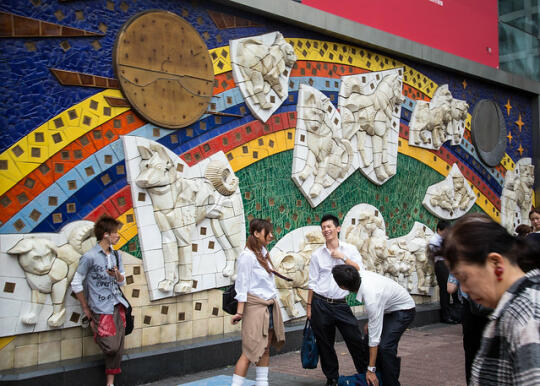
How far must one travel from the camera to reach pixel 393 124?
32.2ft

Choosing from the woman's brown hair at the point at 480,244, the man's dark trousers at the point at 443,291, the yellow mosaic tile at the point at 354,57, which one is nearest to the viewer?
the woman's brown hair at the point at 480,244

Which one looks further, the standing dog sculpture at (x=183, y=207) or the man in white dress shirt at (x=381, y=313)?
the standing dog sculpture at (x=183, y=207)

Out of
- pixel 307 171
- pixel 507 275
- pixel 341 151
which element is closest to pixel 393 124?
pixel 341 151

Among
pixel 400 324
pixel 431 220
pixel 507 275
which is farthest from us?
pixel 431 220

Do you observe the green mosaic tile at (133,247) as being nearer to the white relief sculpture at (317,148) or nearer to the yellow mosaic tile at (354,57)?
the white relief sculpture at (317,148)

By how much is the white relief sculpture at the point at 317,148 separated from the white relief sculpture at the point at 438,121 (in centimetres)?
216

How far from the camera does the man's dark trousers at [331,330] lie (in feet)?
18.3

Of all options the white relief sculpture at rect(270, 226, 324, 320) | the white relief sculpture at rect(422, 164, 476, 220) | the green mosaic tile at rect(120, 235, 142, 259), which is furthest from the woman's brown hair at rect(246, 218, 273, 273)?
the white relief sculpture at rect(422, 164, 476, 220)

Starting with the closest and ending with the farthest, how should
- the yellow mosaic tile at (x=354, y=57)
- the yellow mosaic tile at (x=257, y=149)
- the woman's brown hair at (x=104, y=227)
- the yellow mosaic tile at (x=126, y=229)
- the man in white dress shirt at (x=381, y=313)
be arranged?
the man in white dress shirt at (x=381, y=313), the woman's brown hair at (x=104, y=227), the yellow mosaic tile at (x=126, y=229), the yellow mosaic tile at (x=257, y=149), the yellow mosaic tile at (x=354, y=57)

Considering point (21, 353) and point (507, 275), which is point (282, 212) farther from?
point (507, 275)

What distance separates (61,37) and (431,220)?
720 cm

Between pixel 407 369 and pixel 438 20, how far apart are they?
7.13 m

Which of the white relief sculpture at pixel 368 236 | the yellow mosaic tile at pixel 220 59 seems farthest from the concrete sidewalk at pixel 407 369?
the yellow mosaic tile at pixel 220 59

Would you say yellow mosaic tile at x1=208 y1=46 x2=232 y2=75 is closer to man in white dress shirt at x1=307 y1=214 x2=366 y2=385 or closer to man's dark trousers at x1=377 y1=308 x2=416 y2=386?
man in white dress shirt at x1=307 y1=214 x2=366 y2=385
